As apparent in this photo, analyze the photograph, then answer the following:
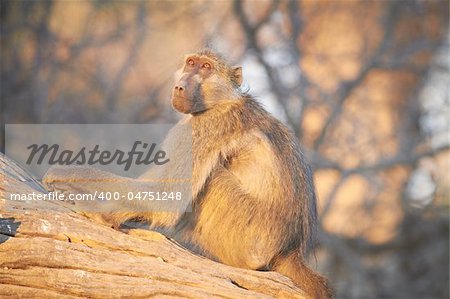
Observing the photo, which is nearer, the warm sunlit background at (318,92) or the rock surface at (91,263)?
the rock surface at (91,263)

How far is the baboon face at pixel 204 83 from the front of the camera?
617 centimetres

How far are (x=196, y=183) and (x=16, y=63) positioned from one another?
9.54 m

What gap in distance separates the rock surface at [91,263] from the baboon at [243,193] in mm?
252

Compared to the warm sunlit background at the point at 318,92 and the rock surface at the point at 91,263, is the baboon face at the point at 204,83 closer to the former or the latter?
the rock surface at the point at 91,263

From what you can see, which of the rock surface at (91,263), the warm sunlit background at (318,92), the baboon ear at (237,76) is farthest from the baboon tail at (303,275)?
the warm sunlit background at (318,92)

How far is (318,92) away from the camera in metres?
14.9

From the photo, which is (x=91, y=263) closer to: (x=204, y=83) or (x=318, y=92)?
(x=204, y=83)

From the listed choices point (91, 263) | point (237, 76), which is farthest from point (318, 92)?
point (91, 263)


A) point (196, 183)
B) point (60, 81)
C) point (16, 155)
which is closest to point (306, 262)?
point (196, 183)

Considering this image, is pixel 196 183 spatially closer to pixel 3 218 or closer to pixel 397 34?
pixel 3 218

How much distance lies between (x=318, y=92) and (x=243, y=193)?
9.13 metres

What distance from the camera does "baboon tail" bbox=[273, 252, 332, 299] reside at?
18.8 feet

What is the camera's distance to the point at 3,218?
5332 mm

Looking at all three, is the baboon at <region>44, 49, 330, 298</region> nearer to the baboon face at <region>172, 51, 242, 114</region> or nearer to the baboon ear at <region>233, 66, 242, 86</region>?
the baboon face at <region>172, 51, 242, 114</region>
